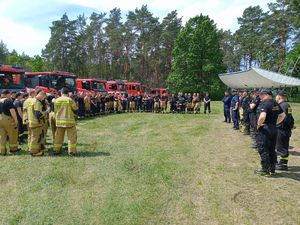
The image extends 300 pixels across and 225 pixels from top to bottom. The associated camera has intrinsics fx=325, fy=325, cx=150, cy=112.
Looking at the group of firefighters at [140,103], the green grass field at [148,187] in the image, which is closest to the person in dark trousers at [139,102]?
the group of firefighters at [140,103]

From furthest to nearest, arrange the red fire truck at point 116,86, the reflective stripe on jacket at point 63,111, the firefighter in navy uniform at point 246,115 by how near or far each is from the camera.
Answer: the red fire truck at point 116,86 < the firefighter in navy uniform at point 246,115 < the reflective stripe on jacket at point 63,111

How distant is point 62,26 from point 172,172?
168 ft

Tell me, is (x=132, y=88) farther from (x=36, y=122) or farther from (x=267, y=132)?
(x=267, y=132)

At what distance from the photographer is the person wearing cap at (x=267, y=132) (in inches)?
260

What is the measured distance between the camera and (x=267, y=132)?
21.7 ft

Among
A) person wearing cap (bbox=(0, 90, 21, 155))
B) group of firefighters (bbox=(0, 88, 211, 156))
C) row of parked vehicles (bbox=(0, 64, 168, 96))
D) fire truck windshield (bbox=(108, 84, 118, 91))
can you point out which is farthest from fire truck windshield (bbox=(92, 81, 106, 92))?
person wearing cap (bbox=(0, 90, 21, 155))

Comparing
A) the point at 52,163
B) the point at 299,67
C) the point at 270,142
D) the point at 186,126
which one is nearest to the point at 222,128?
the point at 186,126

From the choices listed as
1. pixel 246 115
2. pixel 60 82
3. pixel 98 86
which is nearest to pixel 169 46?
pixel 98 86

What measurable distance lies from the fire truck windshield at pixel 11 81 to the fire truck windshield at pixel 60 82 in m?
2.78

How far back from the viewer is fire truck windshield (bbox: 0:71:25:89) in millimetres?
15000

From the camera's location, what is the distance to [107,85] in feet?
87.4

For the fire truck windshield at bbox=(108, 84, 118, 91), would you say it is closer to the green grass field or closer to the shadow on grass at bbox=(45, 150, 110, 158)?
the green grass field

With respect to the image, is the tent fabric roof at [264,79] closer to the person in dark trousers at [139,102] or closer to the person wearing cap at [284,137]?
the person in dark trousers at [139,102]

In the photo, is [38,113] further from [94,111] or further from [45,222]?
[94,111]
